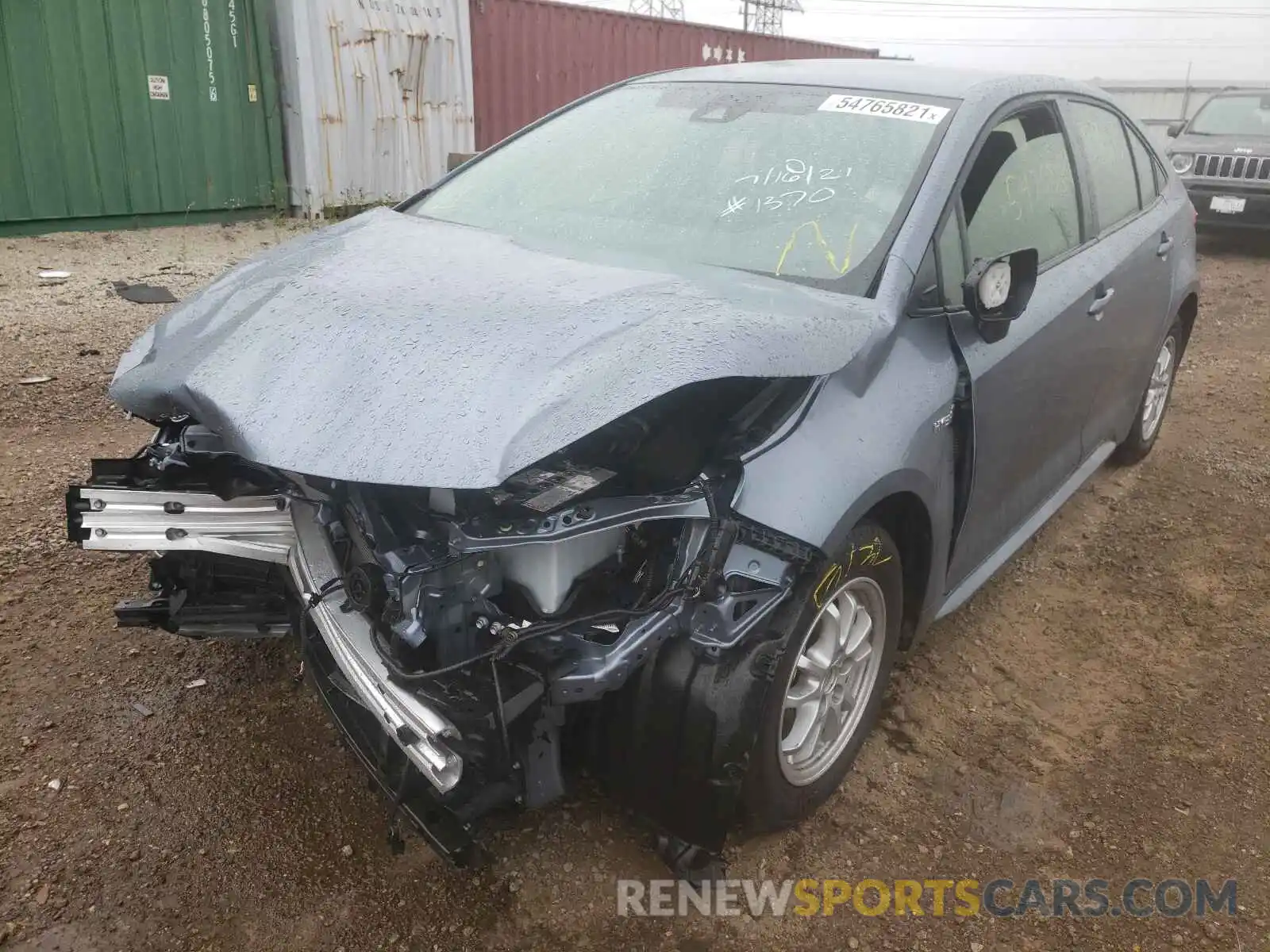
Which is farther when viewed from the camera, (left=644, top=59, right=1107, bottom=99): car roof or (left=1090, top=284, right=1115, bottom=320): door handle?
(left=1090, top=284, right=1115, bottom=320): door handle

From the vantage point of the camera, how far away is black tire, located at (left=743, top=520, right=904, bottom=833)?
204cm

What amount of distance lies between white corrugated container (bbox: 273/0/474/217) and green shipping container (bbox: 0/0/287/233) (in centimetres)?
36

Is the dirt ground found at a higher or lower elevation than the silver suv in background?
lower

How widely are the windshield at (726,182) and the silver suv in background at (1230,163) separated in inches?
345

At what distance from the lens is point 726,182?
2729 millimetres

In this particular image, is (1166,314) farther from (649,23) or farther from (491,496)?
(649,23)

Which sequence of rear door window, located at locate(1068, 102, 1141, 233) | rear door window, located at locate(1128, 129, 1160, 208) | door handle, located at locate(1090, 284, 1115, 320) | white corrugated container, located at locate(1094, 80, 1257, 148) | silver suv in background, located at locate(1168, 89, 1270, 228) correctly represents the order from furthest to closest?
white corrugated container, located at locate(1094, 80, 1257, 148) → silver suv in background, located at locate(1168, 89, 1270, 228) → rear door window, located at locate(1128, 129, 1160, 208) → rear door window, located at locate(1068, 102, 1141, 233) → door handle, located at locate(1090, 284, 1115, 320)

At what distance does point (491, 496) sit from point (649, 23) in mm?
12739

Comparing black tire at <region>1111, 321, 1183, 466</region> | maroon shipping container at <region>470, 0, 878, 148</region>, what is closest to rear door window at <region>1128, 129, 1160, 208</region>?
black tire at <region>1111, 321, 1183, 466</region>

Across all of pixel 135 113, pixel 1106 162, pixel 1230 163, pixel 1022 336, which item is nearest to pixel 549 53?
pixel 135 113

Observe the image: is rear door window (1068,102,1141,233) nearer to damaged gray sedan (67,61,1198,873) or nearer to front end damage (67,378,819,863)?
damaged gray sedan (67,61,1198,873)

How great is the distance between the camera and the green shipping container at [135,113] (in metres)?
7.96

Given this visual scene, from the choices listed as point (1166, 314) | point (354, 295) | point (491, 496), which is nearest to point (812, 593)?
point (491, 496)

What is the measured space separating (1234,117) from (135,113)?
1144 centimetres
